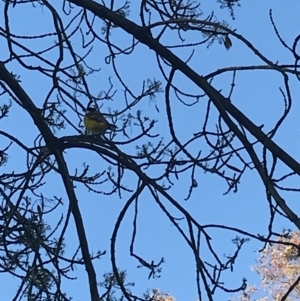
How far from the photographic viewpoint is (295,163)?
1187 millimetres

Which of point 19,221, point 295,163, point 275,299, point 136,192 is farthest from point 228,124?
point 275,299

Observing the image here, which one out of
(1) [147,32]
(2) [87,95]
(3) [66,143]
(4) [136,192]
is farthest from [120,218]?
(2) [87,95]

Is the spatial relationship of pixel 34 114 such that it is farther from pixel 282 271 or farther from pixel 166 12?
Answer: pixel 282 271

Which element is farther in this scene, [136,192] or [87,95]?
[87,95]

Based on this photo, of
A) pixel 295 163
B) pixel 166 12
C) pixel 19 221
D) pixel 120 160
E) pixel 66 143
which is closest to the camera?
pixel 295 163

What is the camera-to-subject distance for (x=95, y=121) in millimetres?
2645

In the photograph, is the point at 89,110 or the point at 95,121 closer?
the point at 89,110

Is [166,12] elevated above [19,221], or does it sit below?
above

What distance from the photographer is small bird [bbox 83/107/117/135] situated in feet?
7.34

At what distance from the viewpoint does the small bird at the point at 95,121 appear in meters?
2.24

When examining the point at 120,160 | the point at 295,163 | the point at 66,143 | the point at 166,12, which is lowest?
the point at 295,163

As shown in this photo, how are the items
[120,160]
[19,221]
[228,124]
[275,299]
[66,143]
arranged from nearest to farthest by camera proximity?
[228,124] → [120,160] → [66,143] → [19,221] → [275,299]

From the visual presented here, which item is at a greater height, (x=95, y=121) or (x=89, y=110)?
(x=95, y=121)

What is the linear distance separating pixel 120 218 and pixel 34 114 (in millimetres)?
459
